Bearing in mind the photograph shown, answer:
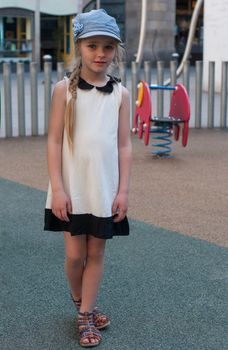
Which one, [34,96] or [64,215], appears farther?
[34,96]

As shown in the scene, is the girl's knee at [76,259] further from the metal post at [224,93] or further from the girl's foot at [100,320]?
the metal post at [224,93]

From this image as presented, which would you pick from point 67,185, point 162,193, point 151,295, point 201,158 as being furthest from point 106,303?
point 201,158

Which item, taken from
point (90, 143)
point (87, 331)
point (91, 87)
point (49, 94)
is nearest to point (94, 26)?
point (91, 87)

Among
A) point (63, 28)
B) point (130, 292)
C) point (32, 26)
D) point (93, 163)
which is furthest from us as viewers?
point (63, 28)

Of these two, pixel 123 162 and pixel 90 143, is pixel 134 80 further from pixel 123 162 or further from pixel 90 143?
pixel 90 143

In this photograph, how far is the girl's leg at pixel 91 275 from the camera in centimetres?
390

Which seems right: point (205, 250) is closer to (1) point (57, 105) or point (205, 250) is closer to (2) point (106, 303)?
(2) point (106, 303)

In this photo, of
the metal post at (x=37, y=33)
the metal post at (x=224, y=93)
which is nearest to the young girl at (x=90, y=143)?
the metal post at (x=224, y=93)

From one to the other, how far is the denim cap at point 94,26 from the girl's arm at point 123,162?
Result: 0.33m

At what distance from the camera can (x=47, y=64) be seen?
39.1ft

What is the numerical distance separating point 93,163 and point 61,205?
25 centimetres

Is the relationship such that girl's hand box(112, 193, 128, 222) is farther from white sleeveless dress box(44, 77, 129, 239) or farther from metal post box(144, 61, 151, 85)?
metal post box(144, 61, 151, 85)

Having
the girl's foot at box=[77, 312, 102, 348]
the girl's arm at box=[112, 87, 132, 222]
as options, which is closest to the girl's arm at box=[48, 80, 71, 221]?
the girl's arm at box=[112, 87, 132, 222]

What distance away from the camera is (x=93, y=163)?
3711 mm
